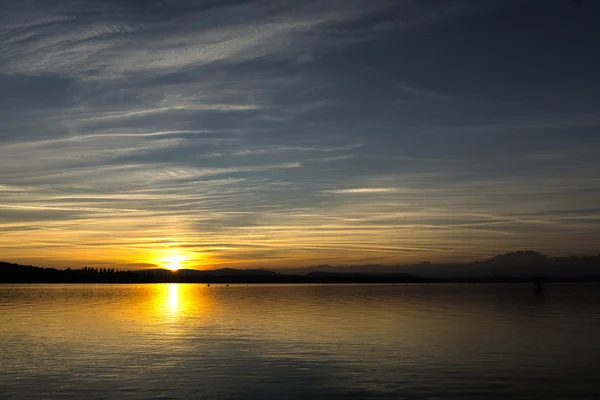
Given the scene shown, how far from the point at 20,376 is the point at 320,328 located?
3627 centimetres

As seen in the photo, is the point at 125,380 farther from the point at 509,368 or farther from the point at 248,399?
the point at 509,368

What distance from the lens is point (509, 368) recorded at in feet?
132

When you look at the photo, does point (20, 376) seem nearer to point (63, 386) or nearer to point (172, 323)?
point (63, 386)

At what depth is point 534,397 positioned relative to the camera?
1235 inches

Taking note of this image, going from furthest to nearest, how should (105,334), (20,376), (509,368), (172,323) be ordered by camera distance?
(172,323) → (105,334) → (509,368) → (20,376)

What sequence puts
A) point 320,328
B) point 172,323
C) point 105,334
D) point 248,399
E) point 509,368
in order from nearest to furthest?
1. point 248,399
2. point 509,368
3. point 105,334
4. point 320,328
5. point 172,323

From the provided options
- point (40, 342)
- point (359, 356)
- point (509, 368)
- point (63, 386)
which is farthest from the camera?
point (40, 342)

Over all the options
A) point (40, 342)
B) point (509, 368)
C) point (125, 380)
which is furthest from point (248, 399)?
point (40, 342)

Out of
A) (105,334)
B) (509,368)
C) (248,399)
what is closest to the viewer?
(248,399)

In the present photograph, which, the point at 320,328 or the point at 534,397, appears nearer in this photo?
the point at 534,397

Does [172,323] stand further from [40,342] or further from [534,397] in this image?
[534,397]

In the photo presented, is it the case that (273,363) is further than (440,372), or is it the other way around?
(273,363)

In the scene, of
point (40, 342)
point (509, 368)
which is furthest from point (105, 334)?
point (509, 368)

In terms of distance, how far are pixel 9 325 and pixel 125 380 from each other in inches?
1597
